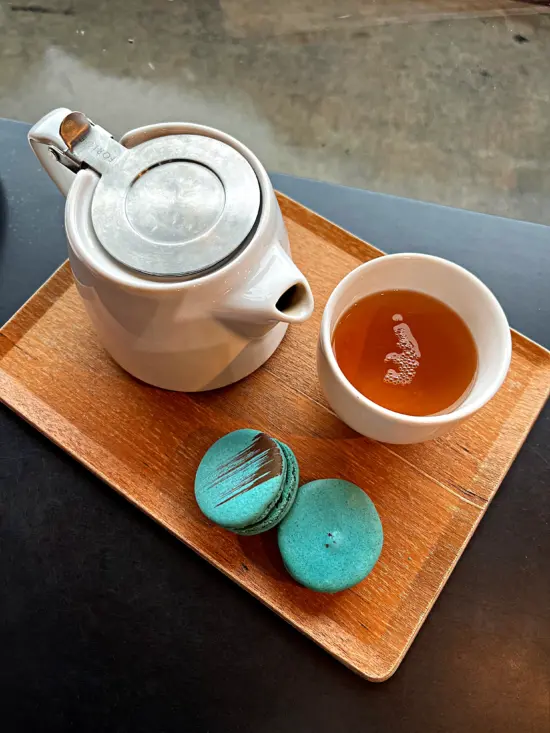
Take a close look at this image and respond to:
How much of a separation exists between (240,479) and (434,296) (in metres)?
0.29

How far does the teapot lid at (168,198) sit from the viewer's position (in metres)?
0.59

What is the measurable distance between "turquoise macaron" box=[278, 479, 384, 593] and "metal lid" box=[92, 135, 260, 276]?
0.89ft

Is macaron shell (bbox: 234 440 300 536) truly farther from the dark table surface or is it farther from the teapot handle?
the teapot handle

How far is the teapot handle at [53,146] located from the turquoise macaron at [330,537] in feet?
1.40

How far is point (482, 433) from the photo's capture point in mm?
731

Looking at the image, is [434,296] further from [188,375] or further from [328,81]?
[328,81]

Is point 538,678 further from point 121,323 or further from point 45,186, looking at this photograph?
point 45,186

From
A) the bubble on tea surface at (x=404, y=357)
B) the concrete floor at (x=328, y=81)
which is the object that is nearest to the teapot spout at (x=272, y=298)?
the bubble on tea surface at (x=404, y=357)

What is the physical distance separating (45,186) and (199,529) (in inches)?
23.0

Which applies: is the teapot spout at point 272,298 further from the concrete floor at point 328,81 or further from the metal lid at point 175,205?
the concrete floor at point 328,81

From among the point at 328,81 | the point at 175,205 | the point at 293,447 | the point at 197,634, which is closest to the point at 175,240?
the point at 175,205

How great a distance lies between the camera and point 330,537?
0.65 m

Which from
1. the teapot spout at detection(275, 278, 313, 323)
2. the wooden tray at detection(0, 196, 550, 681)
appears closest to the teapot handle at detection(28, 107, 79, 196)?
the wooden tray at detection(0, 196, 550, 681)

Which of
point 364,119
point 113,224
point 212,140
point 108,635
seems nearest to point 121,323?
point 113,224
